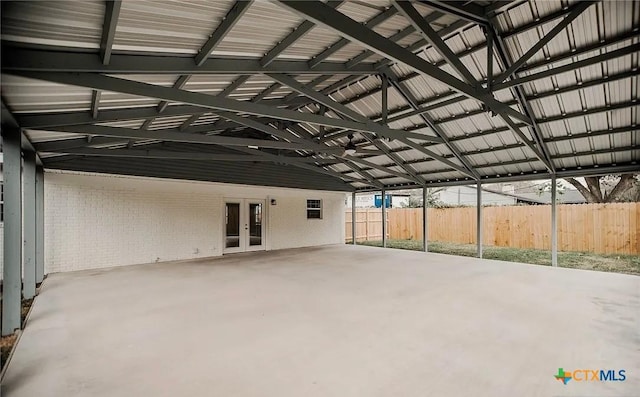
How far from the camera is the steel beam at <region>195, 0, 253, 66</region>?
2.64 meters

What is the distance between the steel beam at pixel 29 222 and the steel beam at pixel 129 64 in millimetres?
2887

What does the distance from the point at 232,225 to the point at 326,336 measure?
7.54 metres

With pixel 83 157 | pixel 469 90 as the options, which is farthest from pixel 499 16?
pixel 83 157

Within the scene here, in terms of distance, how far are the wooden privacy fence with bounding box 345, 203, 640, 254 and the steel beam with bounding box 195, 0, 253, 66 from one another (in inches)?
468

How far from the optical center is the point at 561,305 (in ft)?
15.4

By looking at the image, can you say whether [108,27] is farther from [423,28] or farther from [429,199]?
[429,199]

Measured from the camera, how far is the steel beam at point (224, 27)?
8.66 feet

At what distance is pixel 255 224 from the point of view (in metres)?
11.0

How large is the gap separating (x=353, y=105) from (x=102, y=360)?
679 centimetres

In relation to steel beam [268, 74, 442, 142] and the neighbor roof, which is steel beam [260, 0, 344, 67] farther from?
steel beam [268, 74, 442, 142]

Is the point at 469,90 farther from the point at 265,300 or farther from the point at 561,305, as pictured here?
the point at 265,300

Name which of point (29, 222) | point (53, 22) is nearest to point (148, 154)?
point (29, 222)

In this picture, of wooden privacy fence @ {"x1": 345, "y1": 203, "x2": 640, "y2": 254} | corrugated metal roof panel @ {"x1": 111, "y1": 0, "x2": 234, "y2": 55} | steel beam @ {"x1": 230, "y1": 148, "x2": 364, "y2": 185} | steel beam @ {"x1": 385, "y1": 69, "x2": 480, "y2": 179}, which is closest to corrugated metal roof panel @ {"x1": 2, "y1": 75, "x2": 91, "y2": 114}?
corrugated metal roof panel @ {"x1": 111, "y1": 0, "x2": 234, "y2": 55}

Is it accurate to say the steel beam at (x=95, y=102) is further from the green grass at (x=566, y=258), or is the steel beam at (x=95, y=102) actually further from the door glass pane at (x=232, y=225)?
the green grass at (x=566, y=258)
